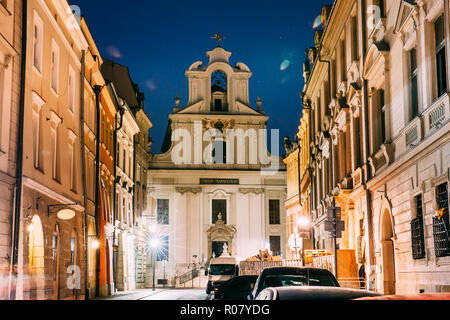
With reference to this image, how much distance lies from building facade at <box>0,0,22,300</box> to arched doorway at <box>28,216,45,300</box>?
1.86 meters

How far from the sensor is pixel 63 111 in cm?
2506

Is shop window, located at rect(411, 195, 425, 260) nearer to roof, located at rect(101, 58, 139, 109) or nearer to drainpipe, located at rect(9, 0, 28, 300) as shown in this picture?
drainpipe, located at rect(9, 0, 28, 300)

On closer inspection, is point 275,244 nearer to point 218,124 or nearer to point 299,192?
point 218,124

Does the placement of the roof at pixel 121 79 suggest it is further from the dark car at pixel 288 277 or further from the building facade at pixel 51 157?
the dark car at pixel 288 277

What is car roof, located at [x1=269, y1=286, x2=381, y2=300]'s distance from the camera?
26.8 feet

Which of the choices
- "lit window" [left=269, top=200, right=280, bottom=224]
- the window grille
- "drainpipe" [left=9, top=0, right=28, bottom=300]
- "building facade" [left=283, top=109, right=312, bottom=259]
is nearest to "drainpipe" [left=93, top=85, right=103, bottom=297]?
"building facade" [left=283, top=109, right=312, bottom=259]

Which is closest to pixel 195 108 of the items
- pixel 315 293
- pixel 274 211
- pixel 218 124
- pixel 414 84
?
pixel 218 124

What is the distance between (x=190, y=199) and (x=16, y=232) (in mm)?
48670

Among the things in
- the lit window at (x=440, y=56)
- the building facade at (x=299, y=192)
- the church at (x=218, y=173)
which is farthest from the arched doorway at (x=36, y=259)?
the church at (x=218, y=173)

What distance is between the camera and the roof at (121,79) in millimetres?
52469

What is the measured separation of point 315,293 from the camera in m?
8.33

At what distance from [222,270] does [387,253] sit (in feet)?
62.0

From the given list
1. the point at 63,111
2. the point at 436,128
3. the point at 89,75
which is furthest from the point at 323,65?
the point at 436,128

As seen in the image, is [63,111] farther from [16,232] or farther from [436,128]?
[436,128]
